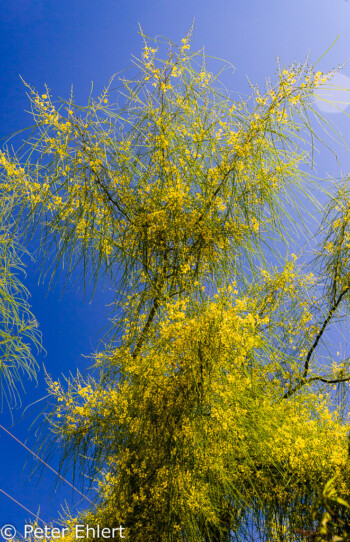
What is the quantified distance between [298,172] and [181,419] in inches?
59.5

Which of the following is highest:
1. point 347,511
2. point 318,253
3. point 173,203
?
point 318,253

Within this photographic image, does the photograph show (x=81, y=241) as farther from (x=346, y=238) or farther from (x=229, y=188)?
(x=346, y=238)

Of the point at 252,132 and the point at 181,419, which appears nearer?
the point at 181,419

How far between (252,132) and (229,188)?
13.0 inches

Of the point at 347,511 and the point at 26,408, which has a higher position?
the point at 26,408

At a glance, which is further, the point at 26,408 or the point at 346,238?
the point at 346,238

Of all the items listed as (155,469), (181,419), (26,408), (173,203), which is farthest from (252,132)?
(26,408)

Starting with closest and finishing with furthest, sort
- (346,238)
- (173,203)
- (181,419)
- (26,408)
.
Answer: (181,419), (173,203), (26,408), (346,238)

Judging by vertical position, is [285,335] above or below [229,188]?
below

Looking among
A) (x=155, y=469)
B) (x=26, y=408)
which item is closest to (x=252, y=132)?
(x=155, y=469)

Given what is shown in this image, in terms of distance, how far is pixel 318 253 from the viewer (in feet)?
11.6

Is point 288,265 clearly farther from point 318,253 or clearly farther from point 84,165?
point 84,165

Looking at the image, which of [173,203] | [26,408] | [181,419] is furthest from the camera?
[26,408]

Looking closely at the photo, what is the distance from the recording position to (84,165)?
267 centimetres
